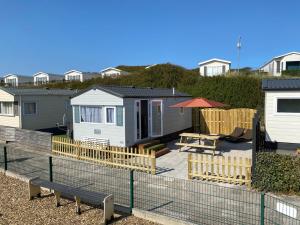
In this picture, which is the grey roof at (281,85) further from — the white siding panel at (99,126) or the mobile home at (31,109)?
the mobile home at (31,109)

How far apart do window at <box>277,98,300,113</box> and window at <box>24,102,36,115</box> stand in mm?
17093

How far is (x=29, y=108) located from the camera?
22266 millimetres

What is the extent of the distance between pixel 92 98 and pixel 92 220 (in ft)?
31.2

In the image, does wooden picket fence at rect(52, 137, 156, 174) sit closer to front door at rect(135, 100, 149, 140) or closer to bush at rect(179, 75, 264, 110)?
front door at rect(135, 100, 149, 140)

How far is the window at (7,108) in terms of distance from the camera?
22.3 metres

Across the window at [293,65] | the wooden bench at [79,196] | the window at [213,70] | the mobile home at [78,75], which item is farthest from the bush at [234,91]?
the mobile home at [78,75]

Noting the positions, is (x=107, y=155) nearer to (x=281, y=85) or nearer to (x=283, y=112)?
(x=283, y=112)

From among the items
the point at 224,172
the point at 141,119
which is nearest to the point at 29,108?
the point at 141,119

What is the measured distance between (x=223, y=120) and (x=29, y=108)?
1423 cm

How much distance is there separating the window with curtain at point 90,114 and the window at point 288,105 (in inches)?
344

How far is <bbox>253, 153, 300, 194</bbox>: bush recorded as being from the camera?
854 cm

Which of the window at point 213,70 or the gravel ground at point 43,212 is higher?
the window at point 213,70

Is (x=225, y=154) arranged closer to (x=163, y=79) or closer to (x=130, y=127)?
(x=130, y=127)

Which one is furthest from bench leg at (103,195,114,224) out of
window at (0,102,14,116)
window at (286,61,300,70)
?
window at (286,61,300,70)
